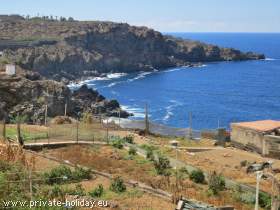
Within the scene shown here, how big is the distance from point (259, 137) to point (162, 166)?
15578 mm

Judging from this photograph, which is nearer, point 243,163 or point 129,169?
point 129,169

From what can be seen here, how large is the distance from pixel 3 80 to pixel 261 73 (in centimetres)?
9914

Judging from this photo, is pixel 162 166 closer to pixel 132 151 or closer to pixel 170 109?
pixel 132 151

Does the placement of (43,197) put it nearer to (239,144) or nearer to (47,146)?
(47,146)

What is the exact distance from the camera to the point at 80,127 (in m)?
33.3

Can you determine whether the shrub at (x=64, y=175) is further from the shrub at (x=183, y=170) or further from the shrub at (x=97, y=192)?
the shrub at (x=183, y=170)

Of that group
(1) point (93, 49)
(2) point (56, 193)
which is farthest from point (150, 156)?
(1) point (93, 49)

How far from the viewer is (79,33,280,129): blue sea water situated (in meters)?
80.8

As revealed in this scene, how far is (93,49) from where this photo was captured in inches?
5522

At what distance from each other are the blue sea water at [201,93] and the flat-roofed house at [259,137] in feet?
63.9

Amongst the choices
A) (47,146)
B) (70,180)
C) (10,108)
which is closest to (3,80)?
(10,108)

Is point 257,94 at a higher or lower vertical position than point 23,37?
lower

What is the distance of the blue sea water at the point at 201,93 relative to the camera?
265ft

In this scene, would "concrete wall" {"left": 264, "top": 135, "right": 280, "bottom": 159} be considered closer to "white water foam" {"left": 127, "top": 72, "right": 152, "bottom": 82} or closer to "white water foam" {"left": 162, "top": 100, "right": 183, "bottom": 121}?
"white water foam" {"left": 162, "top": 100, "right": 183, "bottom": 121}
